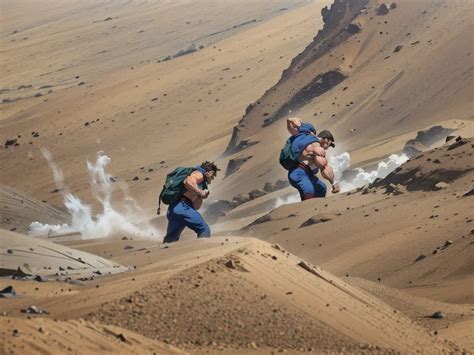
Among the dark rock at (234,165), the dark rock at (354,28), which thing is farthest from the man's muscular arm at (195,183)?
the dark rock at (354,28)

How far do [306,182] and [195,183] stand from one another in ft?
8.01

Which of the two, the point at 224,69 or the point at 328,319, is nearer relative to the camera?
the point at 328,319

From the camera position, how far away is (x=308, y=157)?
15594 millimetres

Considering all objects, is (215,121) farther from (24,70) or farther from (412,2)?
(24,70)

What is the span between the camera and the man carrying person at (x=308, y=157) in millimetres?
15508

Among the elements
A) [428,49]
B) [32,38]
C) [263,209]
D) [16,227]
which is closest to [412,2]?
[428,49]

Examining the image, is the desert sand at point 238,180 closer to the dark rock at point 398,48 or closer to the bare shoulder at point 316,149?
the dark rock at point 398,48

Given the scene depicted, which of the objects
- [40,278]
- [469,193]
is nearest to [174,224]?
[40,278]

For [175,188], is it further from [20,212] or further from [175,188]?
[20,212]

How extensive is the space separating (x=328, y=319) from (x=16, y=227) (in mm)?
12856

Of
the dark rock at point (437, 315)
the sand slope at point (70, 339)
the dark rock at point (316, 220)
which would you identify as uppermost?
the dark rock at point (316, 220)

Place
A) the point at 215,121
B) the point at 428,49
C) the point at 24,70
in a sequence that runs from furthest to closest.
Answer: the point at 24,70 → the point at 215,121 → the point at 428,49

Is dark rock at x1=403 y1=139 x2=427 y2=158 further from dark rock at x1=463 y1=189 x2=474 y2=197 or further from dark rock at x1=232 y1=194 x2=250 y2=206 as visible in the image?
dark rock at x1=463 y1=189 x2=474 y2=197

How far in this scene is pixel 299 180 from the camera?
52.1 ft
